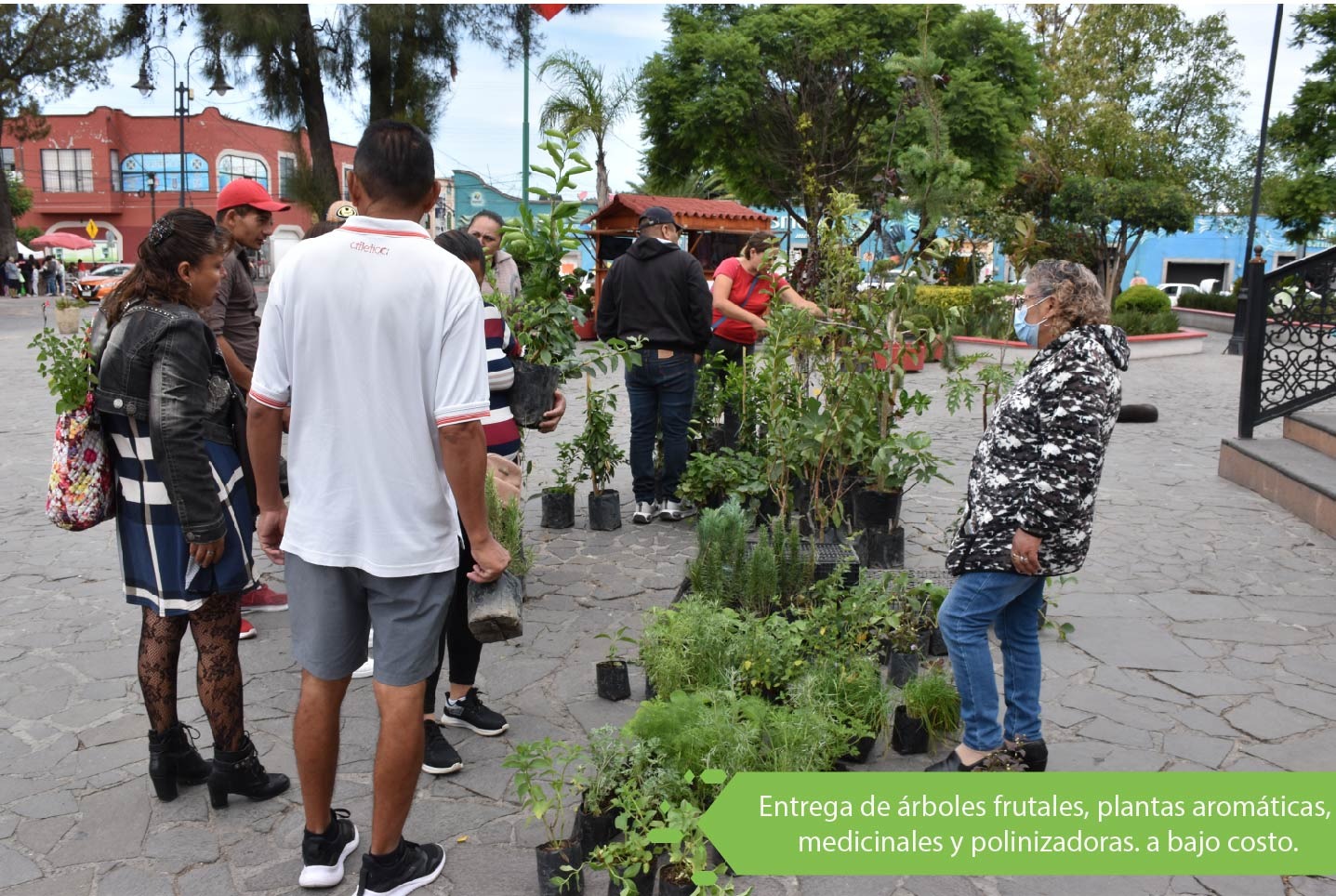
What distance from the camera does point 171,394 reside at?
10.2ft

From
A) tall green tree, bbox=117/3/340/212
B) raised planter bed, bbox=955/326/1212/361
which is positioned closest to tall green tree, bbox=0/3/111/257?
tall green tree, bbox=117/3/340/212

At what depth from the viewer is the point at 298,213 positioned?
49094 millimetres

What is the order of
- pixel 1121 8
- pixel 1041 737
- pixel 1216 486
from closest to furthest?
pixel 1041 737 → pixel 1216 486 → pixel 1121 8

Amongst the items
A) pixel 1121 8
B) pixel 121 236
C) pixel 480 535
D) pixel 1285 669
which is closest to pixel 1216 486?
pixel 1285 669

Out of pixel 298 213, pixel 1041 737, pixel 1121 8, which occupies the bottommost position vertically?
pixel 1041 737

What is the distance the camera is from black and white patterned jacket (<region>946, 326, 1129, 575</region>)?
3.23 meters

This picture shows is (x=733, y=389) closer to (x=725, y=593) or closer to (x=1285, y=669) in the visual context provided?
(x=725, y=593)

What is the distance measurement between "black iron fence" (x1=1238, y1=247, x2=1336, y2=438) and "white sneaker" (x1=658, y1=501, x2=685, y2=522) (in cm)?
508

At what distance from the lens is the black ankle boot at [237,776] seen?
340 cm

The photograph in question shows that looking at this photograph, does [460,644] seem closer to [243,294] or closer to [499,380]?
[499,380]

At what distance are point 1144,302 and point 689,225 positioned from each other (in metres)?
10.6

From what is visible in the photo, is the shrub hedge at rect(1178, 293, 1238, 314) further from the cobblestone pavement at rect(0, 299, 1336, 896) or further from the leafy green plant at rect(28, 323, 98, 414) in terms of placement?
the leafy green plant at rect(28, 323, 98, 414)

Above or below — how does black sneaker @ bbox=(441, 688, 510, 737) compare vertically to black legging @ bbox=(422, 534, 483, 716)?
below

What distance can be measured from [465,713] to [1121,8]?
34.0m
